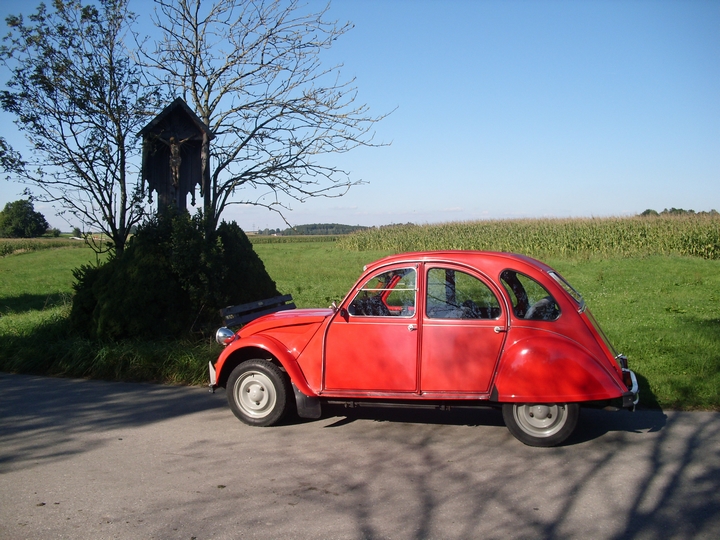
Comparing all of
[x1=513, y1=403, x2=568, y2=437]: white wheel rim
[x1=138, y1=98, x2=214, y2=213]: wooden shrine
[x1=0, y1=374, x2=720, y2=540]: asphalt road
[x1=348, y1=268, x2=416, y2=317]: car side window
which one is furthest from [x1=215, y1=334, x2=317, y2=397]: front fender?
[x1=138, y1=98, x2=214, y2=213]: wooden shrine

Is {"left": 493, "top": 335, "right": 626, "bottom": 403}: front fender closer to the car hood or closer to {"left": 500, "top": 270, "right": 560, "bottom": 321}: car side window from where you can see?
{"left": 500, "top": 270, "right": 560, "bottom": 321}: car side window

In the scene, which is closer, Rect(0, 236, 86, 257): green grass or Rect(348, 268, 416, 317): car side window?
Rect(348, 268, 416, 317): car side window

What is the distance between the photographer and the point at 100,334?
9.34 metres

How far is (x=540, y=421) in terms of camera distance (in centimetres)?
576

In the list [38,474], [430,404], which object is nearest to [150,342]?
[38,474]

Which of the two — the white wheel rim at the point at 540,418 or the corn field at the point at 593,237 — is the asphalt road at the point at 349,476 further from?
the corn field at the point at 593,237

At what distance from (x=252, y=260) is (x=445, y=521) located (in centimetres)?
655

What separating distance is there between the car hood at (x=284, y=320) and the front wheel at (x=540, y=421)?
6.25 ft

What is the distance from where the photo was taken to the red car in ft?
18.4

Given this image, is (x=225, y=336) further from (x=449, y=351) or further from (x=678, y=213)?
(x=678, y=213)

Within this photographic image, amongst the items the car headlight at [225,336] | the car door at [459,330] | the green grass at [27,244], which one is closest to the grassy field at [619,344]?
the car headlight at [225,336]

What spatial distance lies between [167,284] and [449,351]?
16.6 feet

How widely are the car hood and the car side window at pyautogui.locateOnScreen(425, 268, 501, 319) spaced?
0.99 m

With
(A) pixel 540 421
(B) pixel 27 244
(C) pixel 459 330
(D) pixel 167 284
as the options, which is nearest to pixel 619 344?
(A) pixel 540 421
